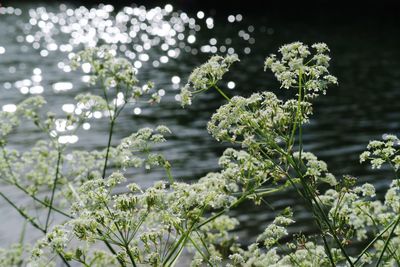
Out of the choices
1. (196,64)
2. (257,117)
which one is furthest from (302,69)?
(196,64)

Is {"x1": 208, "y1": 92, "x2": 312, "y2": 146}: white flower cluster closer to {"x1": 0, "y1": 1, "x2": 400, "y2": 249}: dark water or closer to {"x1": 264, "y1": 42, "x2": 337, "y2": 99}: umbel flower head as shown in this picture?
{"x1": 264, "y1": 42, "x2": 337, "y2": 99}: umbel flower head

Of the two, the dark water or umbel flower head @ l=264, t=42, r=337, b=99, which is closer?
umbel flower head @ l=264, t=42, r=337, b=99

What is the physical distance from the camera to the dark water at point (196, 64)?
23.4m

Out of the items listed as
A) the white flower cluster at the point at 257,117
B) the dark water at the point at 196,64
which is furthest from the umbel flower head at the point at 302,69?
the dark water at the point at 196,64

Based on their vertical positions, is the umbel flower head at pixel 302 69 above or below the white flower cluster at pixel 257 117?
above

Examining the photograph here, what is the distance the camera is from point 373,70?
40.5m

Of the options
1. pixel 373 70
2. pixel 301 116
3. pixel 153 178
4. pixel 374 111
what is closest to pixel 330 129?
pixel 374 111

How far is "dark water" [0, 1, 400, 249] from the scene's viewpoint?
76.6ft

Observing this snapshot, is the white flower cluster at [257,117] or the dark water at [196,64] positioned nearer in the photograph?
the white flower cluster at [257,117]

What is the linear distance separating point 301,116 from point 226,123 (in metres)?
0.77

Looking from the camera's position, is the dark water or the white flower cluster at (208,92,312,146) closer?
the white flower cluster at (208,92,312,146)

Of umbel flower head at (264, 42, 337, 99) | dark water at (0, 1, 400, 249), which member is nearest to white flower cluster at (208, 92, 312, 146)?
umbel flower head at (264, 42, 337, 99)

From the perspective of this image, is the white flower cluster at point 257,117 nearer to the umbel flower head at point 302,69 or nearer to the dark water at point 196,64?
the umbel flower head at point 302,69

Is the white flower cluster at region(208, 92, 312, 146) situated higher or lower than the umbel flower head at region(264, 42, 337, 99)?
lower
